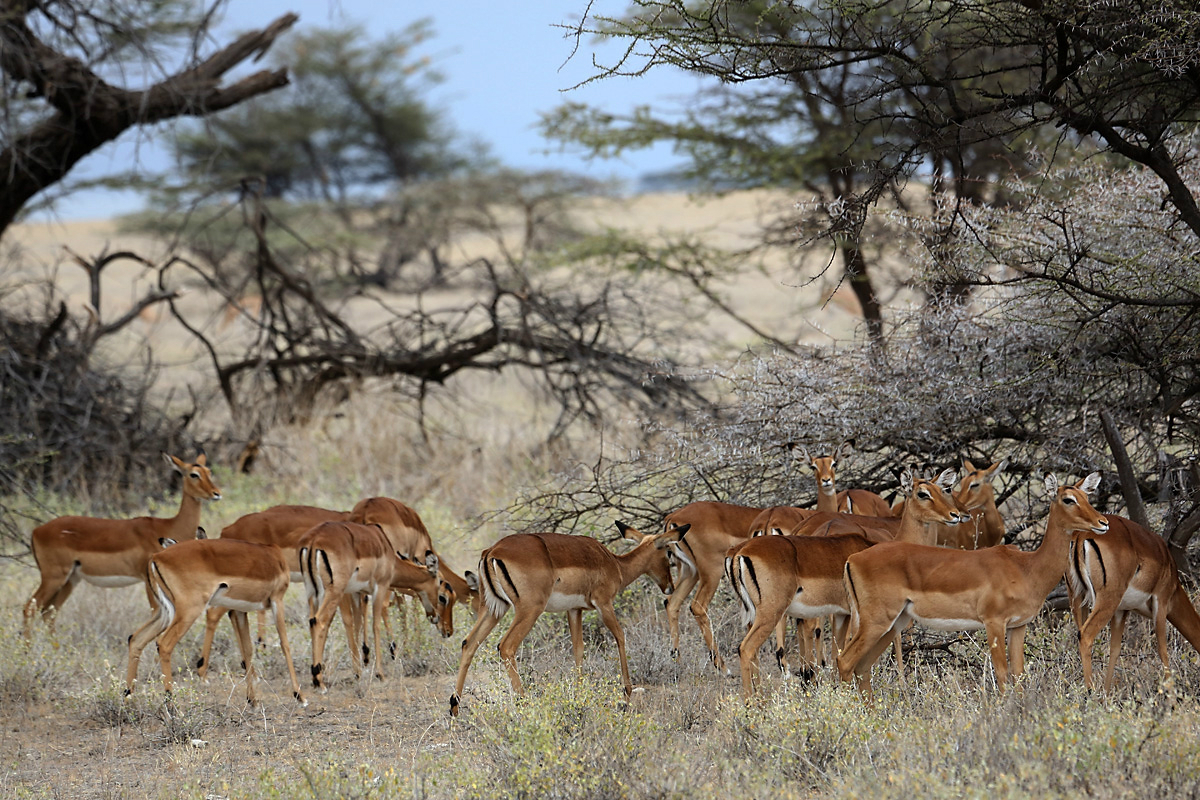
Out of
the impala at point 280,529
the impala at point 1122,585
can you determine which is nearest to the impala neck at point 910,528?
the impala at point 1122,585

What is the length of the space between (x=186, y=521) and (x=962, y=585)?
4.92 m

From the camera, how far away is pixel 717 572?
6477mm

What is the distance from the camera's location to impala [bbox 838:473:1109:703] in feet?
16.6

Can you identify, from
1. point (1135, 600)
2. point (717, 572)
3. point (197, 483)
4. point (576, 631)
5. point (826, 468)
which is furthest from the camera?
point (197, 483)

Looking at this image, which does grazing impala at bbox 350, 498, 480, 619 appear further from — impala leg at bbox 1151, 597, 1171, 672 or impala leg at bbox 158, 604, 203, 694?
impala leg at bbox 1151, 597, 1171, 672

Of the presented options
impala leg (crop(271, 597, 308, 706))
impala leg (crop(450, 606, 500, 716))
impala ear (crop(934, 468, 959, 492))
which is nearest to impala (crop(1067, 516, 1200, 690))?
impala ear (crop(934, 468, 959, 492))

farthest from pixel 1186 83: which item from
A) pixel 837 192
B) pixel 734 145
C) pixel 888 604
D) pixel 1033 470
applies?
pixel 734 145

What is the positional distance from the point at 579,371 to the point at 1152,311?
5.93 m

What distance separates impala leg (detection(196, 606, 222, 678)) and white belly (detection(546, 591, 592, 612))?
6.59 feet

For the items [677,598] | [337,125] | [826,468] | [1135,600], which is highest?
[337,125]

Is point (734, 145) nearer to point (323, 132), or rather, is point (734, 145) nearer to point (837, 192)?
point (837, 192)

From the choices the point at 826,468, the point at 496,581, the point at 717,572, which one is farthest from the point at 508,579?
the point at 826,468

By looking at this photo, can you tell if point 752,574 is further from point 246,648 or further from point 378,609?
point 246,648

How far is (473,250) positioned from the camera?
46188mm
